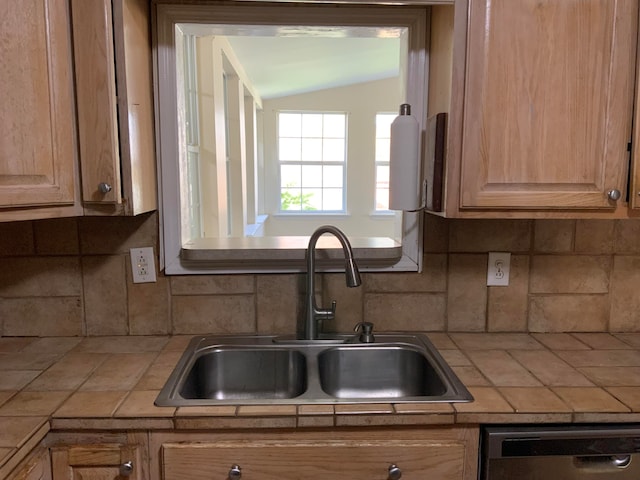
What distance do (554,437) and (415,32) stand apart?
46.6 inches

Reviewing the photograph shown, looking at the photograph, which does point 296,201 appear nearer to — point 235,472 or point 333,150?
point 333,150

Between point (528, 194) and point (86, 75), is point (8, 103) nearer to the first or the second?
point (86, 75)

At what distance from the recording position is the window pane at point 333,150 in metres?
6.16

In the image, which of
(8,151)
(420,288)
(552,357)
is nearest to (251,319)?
(420,288)

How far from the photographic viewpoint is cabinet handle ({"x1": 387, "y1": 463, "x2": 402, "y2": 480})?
1018mm

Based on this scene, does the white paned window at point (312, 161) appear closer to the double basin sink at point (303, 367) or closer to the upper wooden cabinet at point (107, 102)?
the double basin sink at point (303, 367)

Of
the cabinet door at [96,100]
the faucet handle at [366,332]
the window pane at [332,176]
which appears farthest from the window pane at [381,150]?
the cabinet door at [96,100]

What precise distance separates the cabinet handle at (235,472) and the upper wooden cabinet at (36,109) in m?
0.73

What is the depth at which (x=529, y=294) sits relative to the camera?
1.52 metres

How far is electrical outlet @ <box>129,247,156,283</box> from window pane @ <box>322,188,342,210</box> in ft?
16.0

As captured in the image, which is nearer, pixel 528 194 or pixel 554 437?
pixel 554 437

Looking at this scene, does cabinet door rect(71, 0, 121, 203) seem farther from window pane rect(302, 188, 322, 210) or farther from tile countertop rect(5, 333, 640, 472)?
window pane rect(302, 188, 322, 210)

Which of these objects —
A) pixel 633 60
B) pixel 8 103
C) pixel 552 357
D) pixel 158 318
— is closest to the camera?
pixel 8 103

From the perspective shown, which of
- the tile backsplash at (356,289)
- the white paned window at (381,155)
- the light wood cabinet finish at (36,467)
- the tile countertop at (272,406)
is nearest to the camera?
the light wood cabinet finish at (36,467)
